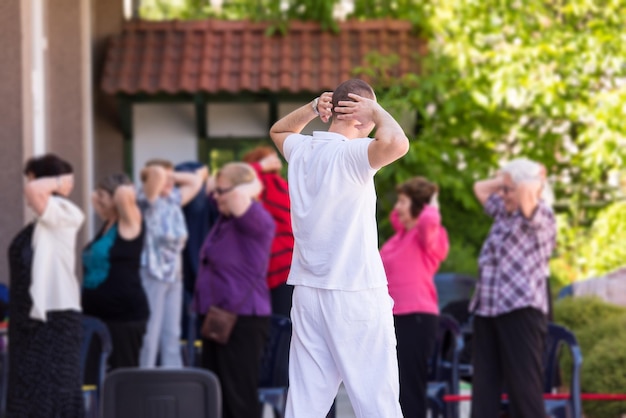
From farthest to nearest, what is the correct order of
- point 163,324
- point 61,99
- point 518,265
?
point 61,99
point 163,324
point 518,265

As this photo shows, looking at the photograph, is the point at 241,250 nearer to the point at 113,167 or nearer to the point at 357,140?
the point at 357,140

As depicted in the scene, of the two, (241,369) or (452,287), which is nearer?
(241,369)

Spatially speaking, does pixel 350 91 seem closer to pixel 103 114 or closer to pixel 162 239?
pixel 162 239

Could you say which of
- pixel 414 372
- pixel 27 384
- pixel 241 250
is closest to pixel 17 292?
pixel 27 384

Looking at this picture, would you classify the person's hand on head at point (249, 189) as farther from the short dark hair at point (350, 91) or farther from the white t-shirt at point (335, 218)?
the short dark hair at point (350, 91)

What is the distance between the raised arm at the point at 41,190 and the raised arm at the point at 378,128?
2797 millimetres

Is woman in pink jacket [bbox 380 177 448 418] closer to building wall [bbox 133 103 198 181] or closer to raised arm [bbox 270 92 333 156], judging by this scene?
raised arm [bbox 270 92 333 156]

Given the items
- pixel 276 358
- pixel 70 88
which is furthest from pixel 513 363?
pixel 70 88

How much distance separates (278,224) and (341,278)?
4378mm

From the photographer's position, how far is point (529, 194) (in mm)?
7230

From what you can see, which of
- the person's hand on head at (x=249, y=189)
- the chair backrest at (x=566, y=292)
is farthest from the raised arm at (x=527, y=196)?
the chair backrest at (x=566, y=292)

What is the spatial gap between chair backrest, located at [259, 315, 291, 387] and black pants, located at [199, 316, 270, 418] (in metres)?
0.28

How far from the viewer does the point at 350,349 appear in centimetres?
454

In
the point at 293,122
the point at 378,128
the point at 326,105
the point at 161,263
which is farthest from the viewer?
the point at 161,263
